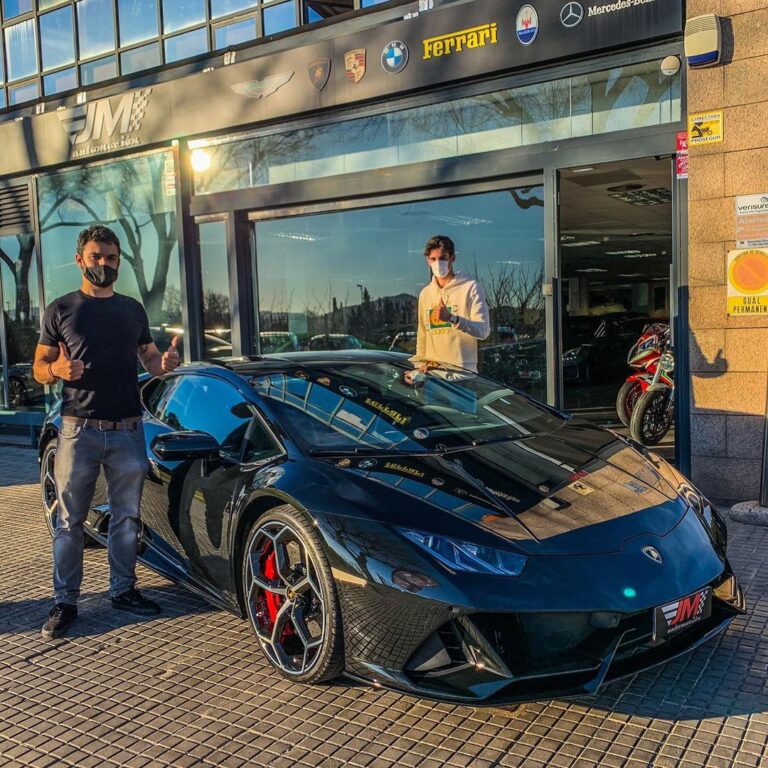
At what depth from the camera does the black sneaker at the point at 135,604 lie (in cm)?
425

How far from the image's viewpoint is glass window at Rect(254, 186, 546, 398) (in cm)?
773

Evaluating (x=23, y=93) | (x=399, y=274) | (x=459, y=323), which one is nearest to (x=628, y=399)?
(x=399, y=274)

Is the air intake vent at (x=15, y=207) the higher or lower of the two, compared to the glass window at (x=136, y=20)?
lower

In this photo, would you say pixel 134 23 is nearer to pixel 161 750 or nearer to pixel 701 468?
pixel 701 468

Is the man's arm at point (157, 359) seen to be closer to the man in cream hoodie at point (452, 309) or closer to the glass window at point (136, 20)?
the man in cream hoodie at point (452, 309)

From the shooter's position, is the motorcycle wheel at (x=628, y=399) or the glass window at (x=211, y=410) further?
the motorcycle wheel at (x=628, y=399)

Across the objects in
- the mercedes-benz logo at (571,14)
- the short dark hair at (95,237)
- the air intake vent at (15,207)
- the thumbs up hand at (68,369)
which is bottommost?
the thumbs up hand at (68,369)

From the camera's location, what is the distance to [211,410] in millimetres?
4215

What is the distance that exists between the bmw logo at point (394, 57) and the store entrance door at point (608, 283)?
211 cm

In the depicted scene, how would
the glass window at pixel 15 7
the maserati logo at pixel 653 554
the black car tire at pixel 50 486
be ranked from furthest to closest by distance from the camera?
the glass window at pixel 15 7, the black car tire at pixel 50 486, the maserati logo at pixel 653 554

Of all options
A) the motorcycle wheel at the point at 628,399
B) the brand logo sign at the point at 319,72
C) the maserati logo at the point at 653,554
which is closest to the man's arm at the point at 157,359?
the maserati logo at the point at 653,554

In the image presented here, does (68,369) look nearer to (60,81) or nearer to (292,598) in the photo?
(292,598)

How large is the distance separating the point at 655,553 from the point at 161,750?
1.89 m

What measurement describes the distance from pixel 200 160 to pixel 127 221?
149 centimetres
